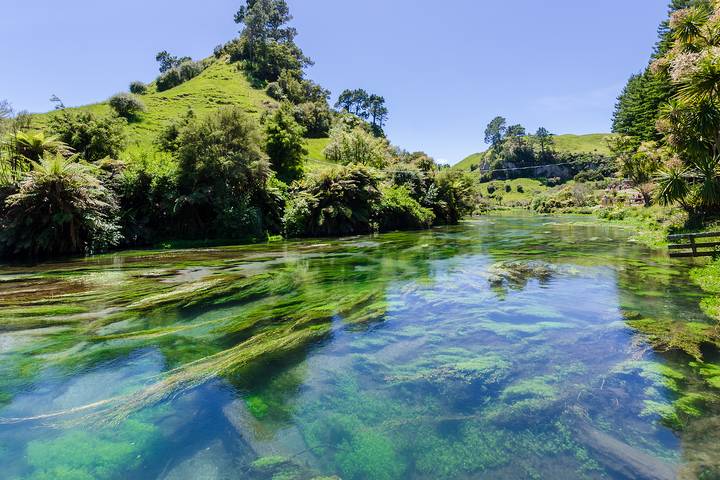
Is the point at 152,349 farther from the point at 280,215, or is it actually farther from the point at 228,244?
the point at 280,215

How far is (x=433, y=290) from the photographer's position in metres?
9.68

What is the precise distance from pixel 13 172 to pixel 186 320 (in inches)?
710

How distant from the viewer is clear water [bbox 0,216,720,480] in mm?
3262

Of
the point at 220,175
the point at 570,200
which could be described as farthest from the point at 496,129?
the point at 220,175

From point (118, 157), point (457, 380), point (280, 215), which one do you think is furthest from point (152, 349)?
point (118, 157)

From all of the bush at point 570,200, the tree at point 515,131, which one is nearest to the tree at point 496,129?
the tree at point 515,131

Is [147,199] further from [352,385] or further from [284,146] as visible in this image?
[352,385]

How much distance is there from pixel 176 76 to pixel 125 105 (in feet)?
110

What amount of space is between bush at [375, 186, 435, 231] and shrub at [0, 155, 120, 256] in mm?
20012

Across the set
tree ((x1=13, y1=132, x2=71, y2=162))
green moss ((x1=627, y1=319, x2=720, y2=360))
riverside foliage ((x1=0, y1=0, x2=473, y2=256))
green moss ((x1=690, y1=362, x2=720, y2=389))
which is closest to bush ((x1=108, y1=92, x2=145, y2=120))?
riverside foliage ((x1=0, y1=0, x2=473, y2=256))

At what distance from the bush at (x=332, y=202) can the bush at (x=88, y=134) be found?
13999 millimetres

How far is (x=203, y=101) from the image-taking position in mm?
63375

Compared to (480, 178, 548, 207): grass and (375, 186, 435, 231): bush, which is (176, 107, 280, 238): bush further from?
(480, 178, 548, 207): grass

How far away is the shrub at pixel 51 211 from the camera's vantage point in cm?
1662
